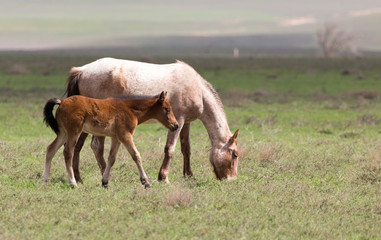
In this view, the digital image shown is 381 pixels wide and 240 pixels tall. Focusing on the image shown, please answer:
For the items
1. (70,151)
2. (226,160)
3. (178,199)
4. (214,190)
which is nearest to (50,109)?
(70,151)

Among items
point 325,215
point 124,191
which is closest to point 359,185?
point 325,215

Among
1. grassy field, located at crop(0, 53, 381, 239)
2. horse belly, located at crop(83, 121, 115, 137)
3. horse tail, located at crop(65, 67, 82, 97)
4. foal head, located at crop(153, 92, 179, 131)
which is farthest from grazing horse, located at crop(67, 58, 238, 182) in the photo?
horse belly, located at crop(83, 121, 115, 137)

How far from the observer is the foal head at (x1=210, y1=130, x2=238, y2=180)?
9.78m

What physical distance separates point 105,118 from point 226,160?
88.3 inches

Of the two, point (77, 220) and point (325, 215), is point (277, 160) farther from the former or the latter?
point (77, 220)

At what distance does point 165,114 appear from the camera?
29.9ft

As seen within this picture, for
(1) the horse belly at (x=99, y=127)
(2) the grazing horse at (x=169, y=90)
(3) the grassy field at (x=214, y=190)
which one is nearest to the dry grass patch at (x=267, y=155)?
(3) the grassy field at (x=214, y=190)

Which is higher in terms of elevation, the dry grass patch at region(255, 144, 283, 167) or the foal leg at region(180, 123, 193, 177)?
the foal leg at region(180, 123, 193, 177)

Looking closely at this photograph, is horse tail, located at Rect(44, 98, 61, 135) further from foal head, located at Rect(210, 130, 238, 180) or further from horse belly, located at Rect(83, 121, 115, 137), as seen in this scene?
foal head, located at Rect(210, 130, 238, 180)

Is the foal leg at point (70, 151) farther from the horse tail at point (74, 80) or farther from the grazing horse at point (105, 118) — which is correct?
the horse tail at point (74, 80)

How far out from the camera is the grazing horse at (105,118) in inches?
340

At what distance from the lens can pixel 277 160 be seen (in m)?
11.8

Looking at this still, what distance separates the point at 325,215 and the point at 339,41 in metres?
107

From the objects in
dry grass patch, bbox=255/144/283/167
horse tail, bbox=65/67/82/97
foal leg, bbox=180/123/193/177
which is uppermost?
horse tail, bbox=65/67/82/97
